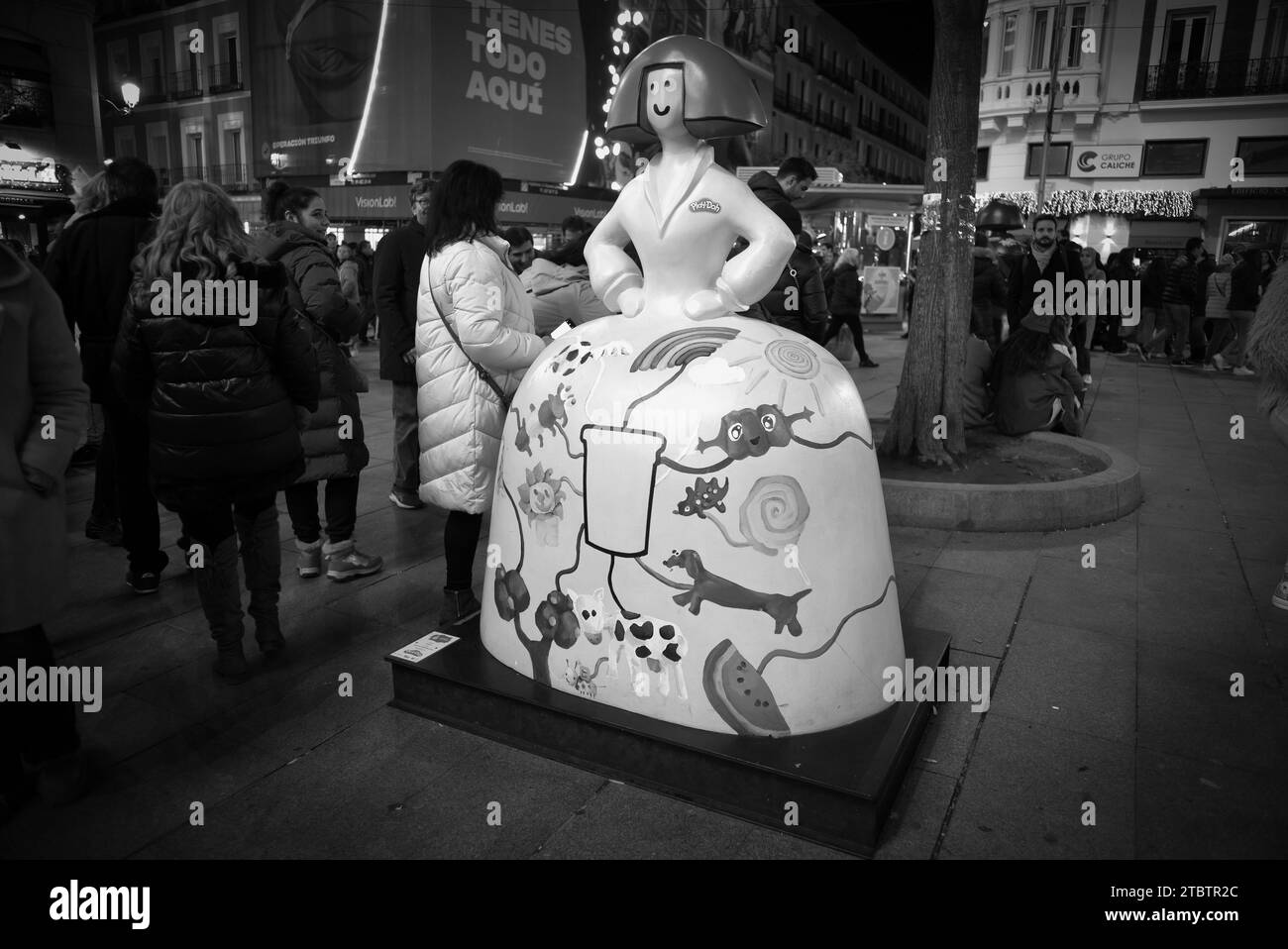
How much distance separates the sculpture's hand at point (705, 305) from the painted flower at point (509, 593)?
3.34 feet

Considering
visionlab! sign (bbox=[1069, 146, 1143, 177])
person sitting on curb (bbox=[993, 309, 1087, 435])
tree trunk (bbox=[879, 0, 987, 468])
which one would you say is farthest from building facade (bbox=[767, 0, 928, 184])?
tree trunk (bbox=[879, 0, 987, 468])

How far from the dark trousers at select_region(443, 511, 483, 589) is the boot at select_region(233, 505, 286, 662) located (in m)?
0.66

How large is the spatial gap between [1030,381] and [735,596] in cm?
526

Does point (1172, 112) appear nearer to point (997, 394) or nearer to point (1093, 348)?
point (1093, 348)

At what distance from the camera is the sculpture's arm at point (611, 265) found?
9.69ft

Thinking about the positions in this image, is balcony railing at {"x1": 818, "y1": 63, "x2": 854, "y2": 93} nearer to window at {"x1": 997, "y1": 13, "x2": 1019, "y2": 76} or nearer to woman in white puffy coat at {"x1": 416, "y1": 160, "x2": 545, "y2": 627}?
window at {"x1": 997, "y1": 13, "x2": 1019, "y2": 76}

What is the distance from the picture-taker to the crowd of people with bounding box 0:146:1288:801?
2396mm

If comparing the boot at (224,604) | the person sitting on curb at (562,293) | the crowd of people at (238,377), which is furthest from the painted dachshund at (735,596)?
the person sitting on curb at (562,293)

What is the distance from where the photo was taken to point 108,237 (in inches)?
150

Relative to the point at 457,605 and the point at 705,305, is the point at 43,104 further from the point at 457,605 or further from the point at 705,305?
the point at 705,305

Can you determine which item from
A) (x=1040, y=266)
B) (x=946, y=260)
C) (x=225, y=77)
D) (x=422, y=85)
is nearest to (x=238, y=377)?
(x=946, y=260)

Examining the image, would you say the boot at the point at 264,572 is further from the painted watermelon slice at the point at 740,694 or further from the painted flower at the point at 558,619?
the painted watermelon slice at the point at 740,694

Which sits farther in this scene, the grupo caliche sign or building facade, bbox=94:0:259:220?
building facade, bbox=94:0:259:220

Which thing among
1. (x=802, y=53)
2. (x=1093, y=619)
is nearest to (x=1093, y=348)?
(x=1093, y=619)
